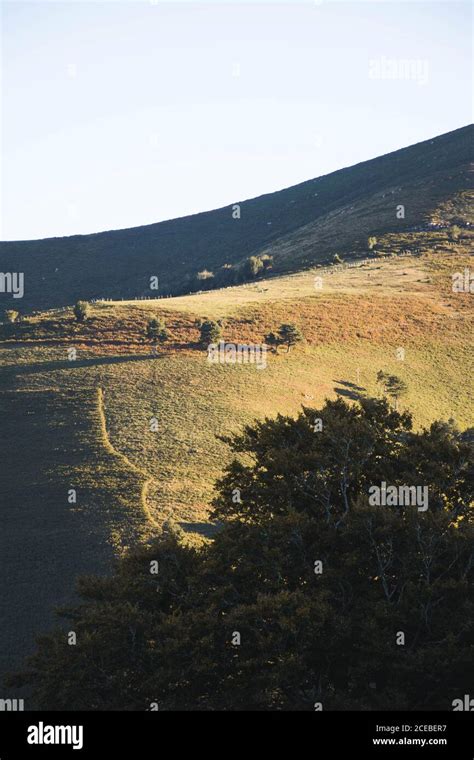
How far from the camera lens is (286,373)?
209 feet

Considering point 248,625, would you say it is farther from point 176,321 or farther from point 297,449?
point 176,321

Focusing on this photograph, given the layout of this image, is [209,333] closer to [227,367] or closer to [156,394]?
[227,367]

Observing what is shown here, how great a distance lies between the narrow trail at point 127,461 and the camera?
37500 mm

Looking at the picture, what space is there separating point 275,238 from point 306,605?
150554mm

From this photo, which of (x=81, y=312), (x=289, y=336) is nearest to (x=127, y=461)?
(x=289, y=336)

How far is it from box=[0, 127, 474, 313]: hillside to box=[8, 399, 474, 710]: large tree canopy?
98.9 m

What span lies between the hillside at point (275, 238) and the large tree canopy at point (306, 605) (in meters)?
98.9

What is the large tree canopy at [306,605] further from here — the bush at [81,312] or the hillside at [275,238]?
the hillside at [275,238]

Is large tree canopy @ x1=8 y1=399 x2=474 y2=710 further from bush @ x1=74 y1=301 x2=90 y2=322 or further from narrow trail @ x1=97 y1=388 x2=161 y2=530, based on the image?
bush @ x1=74 y1=301 x2=90 y2=322

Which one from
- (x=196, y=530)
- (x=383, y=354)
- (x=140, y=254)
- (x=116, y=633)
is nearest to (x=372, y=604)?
(x=116, y=633)

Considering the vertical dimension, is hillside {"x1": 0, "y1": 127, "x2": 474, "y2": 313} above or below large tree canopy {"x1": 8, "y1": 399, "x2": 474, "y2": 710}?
above

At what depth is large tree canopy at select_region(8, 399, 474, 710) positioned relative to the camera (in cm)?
2045

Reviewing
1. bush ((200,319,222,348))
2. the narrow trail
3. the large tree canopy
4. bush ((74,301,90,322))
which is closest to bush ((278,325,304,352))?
bush ((200,319,222,348))

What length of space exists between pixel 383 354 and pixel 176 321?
73.9 ft
